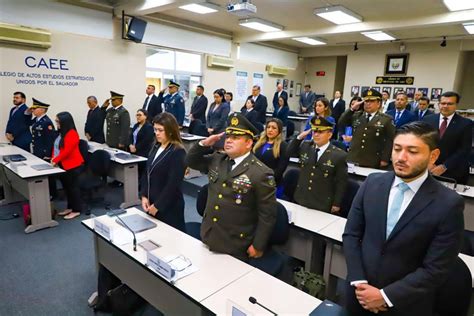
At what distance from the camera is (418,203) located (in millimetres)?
1336

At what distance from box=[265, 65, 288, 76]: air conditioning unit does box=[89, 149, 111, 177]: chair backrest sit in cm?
751

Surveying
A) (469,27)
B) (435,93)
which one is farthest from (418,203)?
(435,93)

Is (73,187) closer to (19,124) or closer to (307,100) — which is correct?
(19,124)

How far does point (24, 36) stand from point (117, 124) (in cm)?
216

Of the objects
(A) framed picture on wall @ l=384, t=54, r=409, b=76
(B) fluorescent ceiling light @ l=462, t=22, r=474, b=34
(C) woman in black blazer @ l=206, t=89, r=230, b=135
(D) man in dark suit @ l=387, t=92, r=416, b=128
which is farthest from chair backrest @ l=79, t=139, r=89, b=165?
(A) framed picture on wall @ l=384, t=54, r=409, b=76

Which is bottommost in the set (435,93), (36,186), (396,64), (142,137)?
(36,186)

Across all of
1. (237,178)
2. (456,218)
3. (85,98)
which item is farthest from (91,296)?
(85,98)

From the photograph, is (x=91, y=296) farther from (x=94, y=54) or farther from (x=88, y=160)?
(x=94, y=54)

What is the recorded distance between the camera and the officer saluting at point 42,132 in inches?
177

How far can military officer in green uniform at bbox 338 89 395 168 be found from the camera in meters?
3.67

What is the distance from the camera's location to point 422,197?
52.6 inches

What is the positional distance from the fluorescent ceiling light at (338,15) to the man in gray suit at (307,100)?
14.7ft

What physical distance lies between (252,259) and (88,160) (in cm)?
334

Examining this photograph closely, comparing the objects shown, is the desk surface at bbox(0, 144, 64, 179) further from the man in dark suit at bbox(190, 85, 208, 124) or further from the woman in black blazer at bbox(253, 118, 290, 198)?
the man in dark suit at bbox(190, 85, 208, 124)
